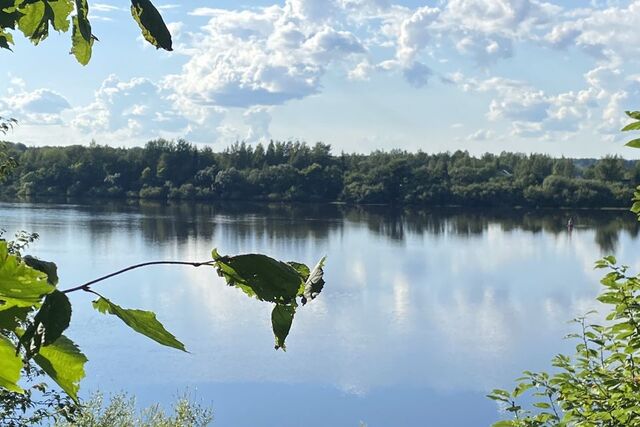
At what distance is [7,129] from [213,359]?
25.1 ft

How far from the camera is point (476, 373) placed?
12.2 m

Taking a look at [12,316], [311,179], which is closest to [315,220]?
[311,179]

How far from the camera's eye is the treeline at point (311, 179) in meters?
48.3

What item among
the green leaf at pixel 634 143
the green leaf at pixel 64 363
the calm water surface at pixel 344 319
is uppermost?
the green leaf at pixel 634 143

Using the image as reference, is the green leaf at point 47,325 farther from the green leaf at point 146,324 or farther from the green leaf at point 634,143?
the green leaf at point 634,143

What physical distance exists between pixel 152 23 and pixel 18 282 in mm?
367

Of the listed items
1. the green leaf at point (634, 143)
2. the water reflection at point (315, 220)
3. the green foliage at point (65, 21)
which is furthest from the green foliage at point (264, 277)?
the water reflection at point (315, 220)

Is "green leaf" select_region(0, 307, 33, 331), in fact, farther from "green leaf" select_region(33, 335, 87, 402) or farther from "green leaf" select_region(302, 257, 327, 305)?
"green leaf" select_region(302, 257, 327, 305)

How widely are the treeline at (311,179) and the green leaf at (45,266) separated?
48485mm

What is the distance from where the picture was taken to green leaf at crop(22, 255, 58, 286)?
48 cm

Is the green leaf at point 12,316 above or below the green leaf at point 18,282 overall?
below

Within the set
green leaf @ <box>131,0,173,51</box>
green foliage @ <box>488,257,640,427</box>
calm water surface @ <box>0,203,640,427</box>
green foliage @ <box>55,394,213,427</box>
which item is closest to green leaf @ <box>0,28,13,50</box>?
green leaf @ <box>131,0,173,51</box>

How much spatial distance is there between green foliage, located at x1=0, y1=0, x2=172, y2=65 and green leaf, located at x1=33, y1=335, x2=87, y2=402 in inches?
11.4

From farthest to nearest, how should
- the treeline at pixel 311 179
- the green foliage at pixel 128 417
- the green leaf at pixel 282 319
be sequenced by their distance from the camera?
the treeline at pixel 311 179 → the green foliage at pixel 128 417 → the green leaf at pixel 282 319
